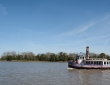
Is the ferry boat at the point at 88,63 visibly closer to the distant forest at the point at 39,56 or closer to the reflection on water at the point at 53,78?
the reflection on water at the point at 53,78

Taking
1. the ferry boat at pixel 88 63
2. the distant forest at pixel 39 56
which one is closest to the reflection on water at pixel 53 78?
the ferry boat at pixel 88 63

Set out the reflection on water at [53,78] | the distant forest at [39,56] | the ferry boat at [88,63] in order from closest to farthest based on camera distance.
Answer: the reflection on water at [53,78]
the ferry boat at [88,63]
the distant forest at [39,56]

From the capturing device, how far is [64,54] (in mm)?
125438

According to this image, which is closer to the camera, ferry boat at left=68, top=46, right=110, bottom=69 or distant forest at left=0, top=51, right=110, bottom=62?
ferry boat at left=68, top=46, right=110, bottom=69

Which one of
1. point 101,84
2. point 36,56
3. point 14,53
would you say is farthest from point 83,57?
point 14,53

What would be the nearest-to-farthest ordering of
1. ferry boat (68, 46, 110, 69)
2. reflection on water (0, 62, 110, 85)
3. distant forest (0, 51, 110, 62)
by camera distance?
1. reflection on water (0, 62, 110, 85)
2. ferry boat (68, 46, 110, 69)
3. distant forest (0, 51, 110, 62)

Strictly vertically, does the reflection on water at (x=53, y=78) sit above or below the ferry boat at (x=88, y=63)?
below

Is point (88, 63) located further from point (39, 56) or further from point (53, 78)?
point (39, 56)

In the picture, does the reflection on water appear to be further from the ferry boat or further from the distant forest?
the distant forest

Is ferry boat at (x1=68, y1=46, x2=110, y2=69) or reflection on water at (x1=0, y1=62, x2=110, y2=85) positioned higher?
ferry boat at (x1=68, y1=46, x2=110, y2=69)

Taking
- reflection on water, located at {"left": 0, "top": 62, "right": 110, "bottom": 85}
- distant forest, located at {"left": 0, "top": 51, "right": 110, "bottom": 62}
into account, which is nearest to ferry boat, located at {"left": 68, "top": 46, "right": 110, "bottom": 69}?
reflection on water, located at {"left": 0, "top": 62, "right": 110, "bottom": 85}

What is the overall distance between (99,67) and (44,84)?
89.0 ft

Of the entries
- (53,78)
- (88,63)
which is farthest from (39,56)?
(53,78)

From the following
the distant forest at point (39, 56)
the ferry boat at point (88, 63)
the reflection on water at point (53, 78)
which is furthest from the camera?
the distant forest at point (39, 56)
